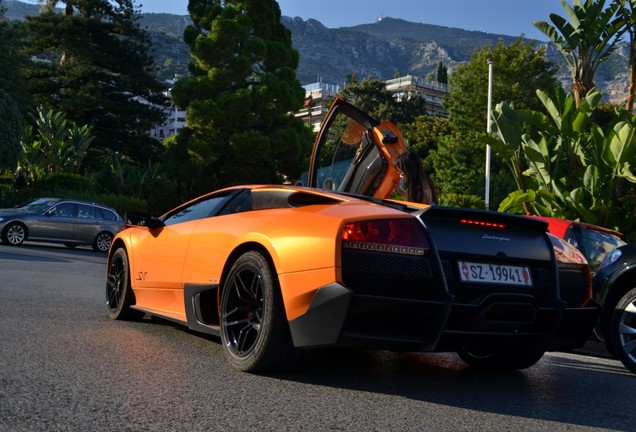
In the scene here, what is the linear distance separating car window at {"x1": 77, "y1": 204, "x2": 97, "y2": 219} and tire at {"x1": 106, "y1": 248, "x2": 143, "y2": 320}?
1725 cm

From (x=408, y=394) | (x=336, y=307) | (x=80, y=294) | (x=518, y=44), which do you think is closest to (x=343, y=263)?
(x=336, y=307)

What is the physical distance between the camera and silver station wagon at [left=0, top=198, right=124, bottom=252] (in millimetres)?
22547

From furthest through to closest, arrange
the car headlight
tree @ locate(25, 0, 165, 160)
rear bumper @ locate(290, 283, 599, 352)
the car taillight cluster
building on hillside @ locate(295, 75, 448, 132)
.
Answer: building on hillside @ locate(295, 75, 448, 132)
tree @ locate(25, 0, 165, 160)
the car headlight
the car taillight cluster
rear bumper @ locate(290, 283, 599, 352)

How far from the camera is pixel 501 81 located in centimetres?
5453

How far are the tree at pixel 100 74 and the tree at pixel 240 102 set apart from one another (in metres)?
10.1

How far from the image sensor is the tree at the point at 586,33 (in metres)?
22.2

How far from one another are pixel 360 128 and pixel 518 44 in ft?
158

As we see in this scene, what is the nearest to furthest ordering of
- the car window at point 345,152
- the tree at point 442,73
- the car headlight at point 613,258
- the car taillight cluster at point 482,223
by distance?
the car taillight cluster at point 482,223
the car headlight at point 613,258
the car window at point 345,152
the tree at point 442,73

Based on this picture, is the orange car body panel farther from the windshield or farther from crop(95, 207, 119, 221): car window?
crop(95, 207, 119, 221): car window

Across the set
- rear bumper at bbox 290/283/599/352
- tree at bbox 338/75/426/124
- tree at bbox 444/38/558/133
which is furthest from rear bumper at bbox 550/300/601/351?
tree at bbox 338/75/426/124

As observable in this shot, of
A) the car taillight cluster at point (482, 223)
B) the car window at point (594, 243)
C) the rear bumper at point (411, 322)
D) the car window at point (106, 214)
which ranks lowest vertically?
the car window at point (106, 214)

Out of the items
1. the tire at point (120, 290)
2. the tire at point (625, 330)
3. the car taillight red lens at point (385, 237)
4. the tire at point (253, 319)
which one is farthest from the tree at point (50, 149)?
the car taillight red lens at point (385, 237)

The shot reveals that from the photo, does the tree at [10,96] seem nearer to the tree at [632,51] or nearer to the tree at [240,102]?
the tree at [240,102]

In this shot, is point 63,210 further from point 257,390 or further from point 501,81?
point 501,81
